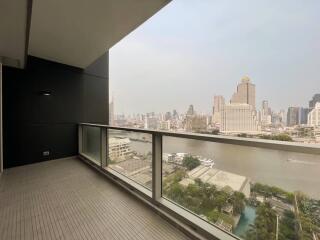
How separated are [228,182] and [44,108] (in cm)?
498

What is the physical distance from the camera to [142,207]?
233 centimetres

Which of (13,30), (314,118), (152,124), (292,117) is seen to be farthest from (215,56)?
(13,30)

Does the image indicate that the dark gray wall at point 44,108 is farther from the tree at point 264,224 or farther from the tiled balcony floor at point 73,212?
the tree at point 264,224

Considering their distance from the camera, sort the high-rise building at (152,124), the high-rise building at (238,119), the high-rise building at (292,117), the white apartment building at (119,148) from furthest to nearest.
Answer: the white apartment building at (119,148), the high-rise building at (152,124), the high-rise building at (238,119), the high-rise building at (292,117)

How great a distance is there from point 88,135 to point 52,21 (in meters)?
2.72

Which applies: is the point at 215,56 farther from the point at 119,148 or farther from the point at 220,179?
the point at 220,179

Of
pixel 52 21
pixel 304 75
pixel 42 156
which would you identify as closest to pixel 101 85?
pixel 42 156

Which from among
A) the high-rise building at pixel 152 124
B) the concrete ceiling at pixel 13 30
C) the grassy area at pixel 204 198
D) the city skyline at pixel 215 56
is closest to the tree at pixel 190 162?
the grassy area at pixel 204 198

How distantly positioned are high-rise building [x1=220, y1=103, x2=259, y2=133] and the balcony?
1.50 feet

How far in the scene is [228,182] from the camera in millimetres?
1617

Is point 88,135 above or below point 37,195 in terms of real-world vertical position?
above

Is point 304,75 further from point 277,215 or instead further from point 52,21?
point 52,21

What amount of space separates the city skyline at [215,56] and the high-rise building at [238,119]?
0.36 m

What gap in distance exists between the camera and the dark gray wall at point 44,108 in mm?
4273
